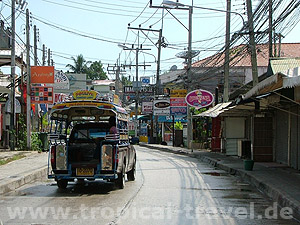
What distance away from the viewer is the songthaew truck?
11.8m

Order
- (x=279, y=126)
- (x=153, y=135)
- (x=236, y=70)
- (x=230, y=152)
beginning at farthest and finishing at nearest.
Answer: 1. (x=153, y=135)
2. (x=236, y=70)
3. (x=230, y=152)
4. (x=279, y=126)

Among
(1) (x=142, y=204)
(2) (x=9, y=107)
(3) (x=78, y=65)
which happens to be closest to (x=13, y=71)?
(2) (x=9, y=107)

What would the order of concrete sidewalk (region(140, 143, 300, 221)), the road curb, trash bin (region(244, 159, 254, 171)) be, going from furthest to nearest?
trash bin (region(244, 159, 254, 171)) → the road curb → concrete sidewalk (region(140, 143, 300, 221))

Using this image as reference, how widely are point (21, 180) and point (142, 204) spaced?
5.33 meters

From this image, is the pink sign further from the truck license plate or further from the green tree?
the green tree

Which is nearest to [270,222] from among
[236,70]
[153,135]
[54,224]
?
[54,224]

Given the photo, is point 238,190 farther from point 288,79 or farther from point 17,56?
point 17,56

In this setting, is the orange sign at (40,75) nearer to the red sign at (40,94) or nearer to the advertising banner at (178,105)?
the red sign at (40,94)

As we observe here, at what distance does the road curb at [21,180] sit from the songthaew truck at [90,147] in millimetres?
1171

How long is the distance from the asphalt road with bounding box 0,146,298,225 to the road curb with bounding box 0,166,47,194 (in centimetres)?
27

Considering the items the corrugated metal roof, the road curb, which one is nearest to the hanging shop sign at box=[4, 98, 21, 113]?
the road curb

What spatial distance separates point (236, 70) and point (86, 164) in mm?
40982

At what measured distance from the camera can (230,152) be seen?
27641 millimetres

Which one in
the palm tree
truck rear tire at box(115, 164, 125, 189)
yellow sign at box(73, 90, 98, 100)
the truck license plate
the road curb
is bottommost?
the road curb
